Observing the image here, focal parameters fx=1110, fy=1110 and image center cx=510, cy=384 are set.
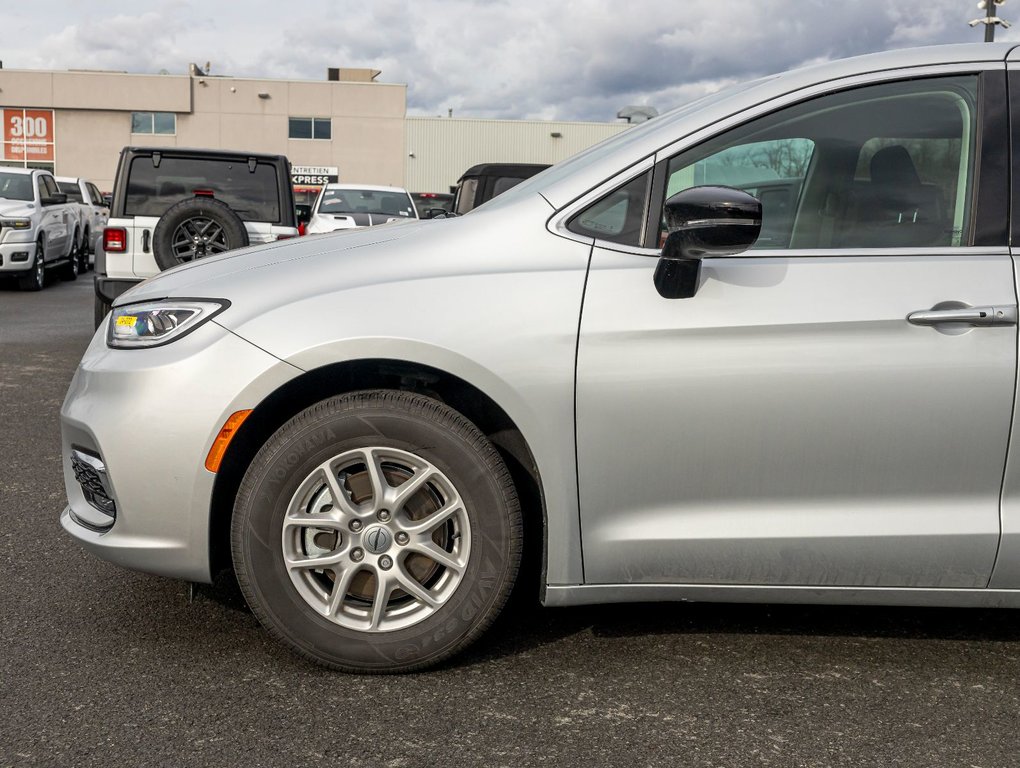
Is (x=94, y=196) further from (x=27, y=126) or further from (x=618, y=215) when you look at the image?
(x=27, y=126)

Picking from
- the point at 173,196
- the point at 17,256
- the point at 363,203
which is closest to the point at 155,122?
the point at 17,256

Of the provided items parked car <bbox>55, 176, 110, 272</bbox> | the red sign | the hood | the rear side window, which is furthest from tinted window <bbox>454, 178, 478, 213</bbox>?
the red sign

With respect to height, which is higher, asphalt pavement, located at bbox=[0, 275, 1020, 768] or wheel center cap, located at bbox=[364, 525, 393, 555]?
wheel center cap, located at bbox=[364, 525, 393, 555]

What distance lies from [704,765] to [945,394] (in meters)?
1.14

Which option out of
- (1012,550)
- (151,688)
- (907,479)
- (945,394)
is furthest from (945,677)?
(151,688)

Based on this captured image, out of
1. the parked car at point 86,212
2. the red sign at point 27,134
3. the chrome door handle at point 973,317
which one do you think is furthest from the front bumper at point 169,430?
the red sign at point 27,134

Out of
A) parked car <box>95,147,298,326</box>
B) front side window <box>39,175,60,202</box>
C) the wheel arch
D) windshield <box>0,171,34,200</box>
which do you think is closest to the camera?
the wheel arch

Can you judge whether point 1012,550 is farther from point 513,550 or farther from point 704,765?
point 513,550

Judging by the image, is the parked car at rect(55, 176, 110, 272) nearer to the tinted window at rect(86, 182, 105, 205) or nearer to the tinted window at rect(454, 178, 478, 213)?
the tinted window at rect(86, 182, 105, 205)

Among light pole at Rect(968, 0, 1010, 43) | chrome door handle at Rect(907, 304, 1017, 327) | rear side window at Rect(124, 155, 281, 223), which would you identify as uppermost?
light pole at Rect(968, 0, 1010, 43)

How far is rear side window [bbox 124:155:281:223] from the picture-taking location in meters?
8.93

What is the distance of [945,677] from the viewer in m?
3.13

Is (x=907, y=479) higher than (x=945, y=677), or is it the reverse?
(x=907, y=479)

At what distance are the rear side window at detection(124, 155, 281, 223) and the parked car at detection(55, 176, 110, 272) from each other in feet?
37.6
